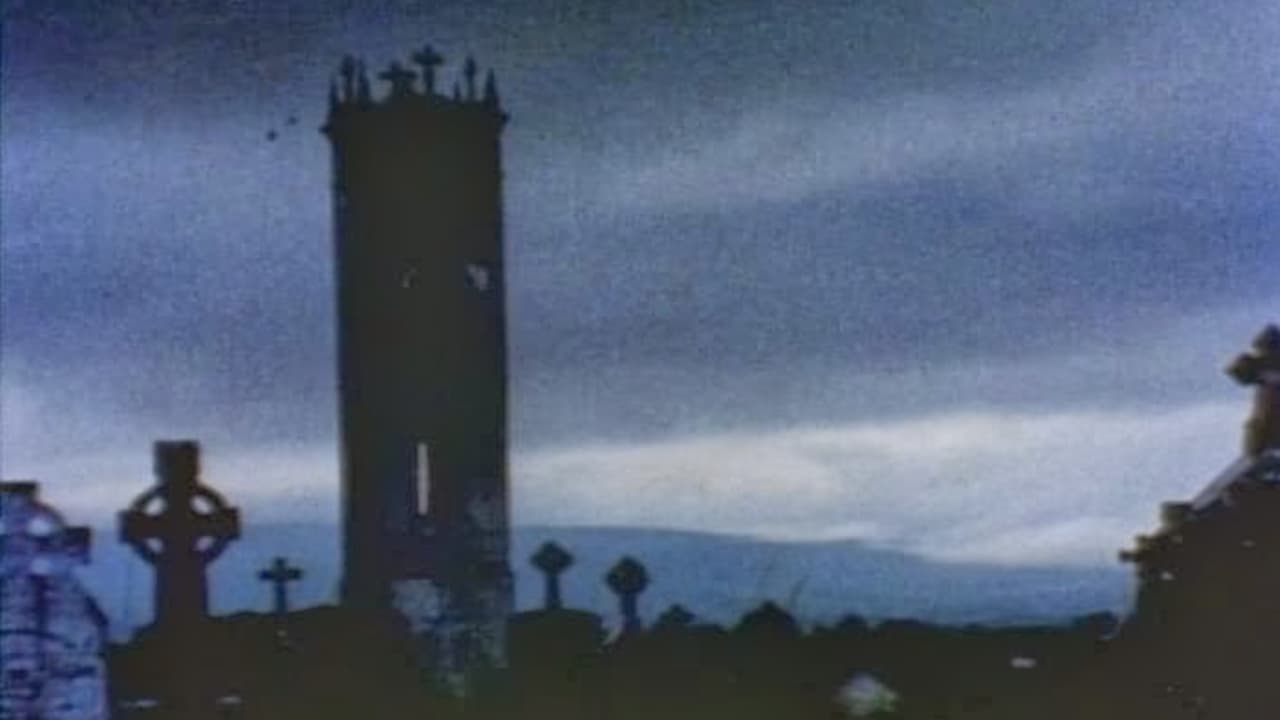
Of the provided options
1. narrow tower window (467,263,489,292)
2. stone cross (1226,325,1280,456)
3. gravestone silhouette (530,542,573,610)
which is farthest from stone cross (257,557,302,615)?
stone cross (1226,325,1280,456)

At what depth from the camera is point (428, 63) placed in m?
20.5

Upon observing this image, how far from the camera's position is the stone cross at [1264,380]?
12617 millimetres

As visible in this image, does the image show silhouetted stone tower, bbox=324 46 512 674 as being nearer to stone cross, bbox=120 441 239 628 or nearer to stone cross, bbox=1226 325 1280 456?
stone cross, bbox=120 441 239 628

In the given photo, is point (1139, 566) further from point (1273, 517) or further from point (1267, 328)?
point (1267, 328)

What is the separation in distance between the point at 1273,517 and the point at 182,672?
7.42 metres

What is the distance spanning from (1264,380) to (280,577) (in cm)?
871

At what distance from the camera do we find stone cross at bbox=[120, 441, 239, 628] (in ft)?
41.9

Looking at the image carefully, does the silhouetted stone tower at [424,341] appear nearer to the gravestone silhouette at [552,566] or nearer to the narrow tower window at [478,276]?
the narrow tower window at [478,276]

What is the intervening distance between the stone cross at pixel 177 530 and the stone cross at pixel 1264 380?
693cm

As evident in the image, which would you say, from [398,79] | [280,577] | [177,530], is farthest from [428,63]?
[177,530]

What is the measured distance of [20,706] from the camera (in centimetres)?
1196

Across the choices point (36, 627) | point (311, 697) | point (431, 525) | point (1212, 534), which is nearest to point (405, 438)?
point (431, 525)

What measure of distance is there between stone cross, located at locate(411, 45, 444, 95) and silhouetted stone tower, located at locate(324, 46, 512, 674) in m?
0.03

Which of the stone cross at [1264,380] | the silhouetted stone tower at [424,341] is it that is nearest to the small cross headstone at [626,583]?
the stone cross at [1264,380]
